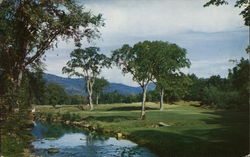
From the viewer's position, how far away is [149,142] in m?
32.2

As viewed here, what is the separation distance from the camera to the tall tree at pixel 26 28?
22.7 m

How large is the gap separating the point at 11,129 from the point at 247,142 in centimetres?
1727

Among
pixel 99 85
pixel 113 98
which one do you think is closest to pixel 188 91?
pixel 99 85

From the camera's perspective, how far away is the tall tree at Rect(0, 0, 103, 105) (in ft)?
74.5

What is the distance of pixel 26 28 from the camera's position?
23.7 metres

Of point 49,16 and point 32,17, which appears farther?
point 49,16

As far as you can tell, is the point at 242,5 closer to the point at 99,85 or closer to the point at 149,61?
the point at 149,61

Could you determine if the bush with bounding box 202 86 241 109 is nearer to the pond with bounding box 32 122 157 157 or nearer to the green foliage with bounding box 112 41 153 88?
the green foliage with bounding box 112 41 153 88

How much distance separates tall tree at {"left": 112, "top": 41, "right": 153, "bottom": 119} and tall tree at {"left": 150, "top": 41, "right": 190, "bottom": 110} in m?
1.13

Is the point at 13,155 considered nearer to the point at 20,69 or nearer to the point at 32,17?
the point at 20,69

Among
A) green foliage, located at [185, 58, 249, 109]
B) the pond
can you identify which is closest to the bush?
green foliage, located at [185, 58, 249, 109]

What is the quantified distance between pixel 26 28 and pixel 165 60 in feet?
130

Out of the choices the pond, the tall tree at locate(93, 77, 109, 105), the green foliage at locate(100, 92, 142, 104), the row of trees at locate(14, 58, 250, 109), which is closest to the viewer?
the pond

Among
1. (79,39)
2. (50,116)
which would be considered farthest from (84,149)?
(50,116)
